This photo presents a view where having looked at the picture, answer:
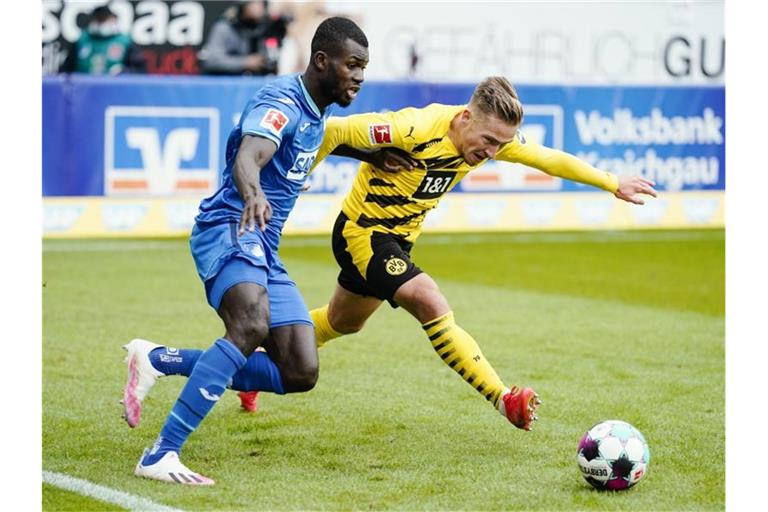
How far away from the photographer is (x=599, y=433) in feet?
20.7

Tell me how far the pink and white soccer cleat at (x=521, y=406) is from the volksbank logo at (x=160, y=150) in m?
9.46

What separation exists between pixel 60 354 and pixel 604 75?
15.7 meters

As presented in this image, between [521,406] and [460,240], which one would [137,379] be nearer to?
[521,406]

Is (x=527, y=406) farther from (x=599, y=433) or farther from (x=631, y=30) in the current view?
(x=631, y=30)

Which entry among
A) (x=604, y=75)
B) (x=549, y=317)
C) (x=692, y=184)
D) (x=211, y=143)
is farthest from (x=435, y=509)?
(x=604, y=75)

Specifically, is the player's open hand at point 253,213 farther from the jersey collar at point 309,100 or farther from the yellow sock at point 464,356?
the yellow sock at point 464,356

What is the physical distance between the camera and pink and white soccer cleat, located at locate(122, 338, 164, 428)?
21.7ft

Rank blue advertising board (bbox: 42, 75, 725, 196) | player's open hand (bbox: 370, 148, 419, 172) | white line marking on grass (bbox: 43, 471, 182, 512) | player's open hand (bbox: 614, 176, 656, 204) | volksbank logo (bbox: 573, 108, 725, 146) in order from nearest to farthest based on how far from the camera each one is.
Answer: white line marking on grass (bbox: 43, 471, 182, 512)
player's open hand (bbox: 370, 148, 419, 172)
player's open hand (bbox: 614, 176, 656, 204)
blue advertising board (bbox: 42, 75, 725, 196)
volksbank logo (bbox: 573, 108, 725, 146)

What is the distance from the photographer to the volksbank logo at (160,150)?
1544cm

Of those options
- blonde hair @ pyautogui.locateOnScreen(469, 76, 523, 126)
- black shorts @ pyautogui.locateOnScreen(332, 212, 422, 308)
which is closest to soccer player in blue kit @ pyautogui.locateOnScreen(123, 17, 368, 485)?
black shorts @ pyautogui.locateOnScreen(332, 212, 422, 308)

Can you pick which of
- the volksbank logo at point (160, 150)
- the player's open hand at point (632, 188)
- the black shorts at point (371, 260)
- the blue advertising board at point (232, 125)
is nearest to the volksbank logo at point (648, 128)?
the blue advertising board at point (232, 125)

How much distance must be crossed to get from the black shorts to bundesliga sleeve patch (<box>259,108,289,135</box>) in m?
1.18

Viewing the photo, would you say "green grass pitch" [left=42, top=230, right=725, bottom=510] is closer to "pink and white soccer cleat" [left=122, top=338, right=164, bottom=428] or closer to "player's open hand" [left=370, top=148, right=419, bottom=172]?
"pink and white soccer cleat" [left=122, top=338, right=164, bottom=428]

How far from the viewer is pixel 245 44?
1864cm
